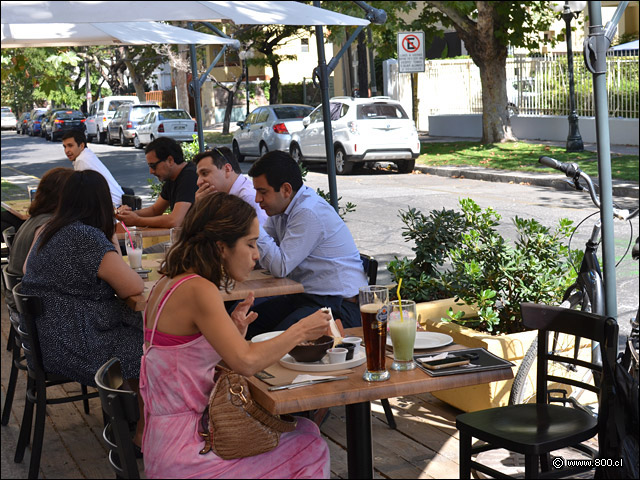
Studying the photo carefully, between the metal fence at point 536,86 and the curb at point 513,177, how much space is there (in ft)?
6.55

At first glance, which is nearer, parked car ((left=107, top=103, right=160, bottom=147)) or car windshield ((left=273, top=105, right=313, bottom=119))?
car windshield ((left=273, top=105, right=313, bottom=119))

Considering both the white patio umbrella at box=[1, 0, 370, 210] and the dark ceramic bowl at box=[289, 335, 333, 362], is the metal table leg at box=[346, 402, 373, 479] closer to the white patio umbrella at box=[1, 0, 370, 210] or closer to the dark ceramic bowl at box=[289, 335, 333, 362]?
the dark ceramic bowl at box=[289, 335, 333, 362]

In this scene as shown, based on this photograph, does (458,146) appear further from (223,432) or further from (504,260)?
(223,432)

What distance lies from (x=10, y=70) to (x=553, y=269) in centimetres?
646

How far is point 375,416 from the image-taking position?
4859 mm

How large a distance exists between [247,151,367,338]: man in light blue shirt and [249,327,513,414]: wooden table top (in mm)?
1655

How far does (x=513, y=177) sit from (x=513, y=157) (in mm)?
2793

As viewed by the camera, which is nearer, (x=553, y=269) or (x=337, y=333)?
(x=337, y=333)

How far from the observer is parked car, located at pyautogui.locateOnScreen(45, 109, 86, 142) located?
4075cm

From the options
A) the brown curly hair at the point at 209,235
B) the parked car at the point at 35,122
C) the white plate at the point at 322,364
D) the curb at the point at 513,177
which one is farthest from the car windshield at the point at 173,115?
the white plate at the point at 322,364

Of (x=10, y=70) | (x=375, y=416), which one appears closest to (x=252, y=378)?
(x=375, y=416)

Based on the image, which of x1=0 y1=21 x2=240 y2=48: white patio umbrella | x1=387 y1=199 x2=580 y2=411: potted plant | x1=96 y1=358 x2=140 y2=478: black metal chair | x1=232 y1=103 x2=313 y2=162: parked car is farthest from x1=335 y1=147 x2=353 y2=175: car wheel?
x1=96 y1=358 x2=140 y2=478: black metal chair

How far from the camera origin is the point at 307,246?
15.2 ft

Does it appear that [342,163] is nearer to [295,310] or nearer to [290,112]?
[290,112]
